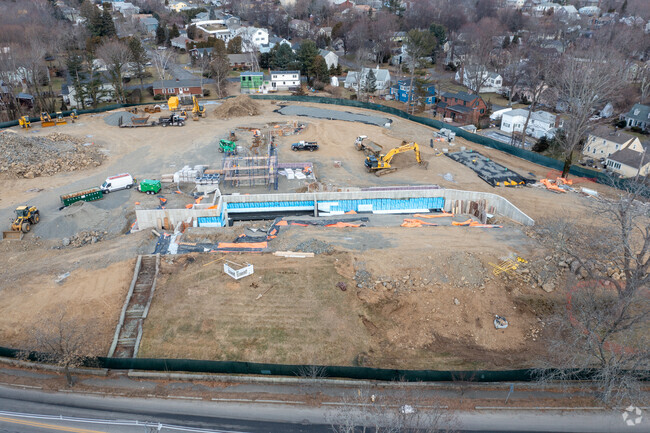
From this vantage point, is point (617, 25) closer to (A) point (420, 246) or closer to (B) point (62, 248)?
(A) point (420, 246)

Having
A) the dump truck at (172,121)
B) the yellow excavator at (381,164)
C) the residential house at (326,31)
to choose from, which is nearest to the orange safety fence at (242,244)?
the yellow excavator at (381,164)

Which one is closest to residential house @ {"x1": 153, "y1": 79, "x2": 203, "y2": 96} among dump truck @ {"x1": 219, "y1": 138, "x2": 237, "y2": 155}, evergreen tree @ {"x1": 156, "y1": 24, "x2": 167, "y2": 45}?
dump truck @ {"x1": 219, "y1": 138, "x2": 237, "y2": 155}

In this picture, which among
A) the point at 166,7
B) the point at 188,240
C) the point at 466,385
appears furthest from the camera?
the point at 166,7

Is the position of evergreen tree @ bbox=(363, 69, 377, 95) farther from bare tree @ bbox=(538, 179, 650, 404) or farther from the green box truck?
bare tree @ bbox=(538, 179, 650, 404)

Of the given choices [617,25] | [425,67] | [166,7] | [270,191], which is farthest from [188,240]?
[166,7]

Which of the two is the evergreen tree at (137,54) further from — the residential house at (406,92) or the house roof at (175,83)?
the residential house at (406,92)
